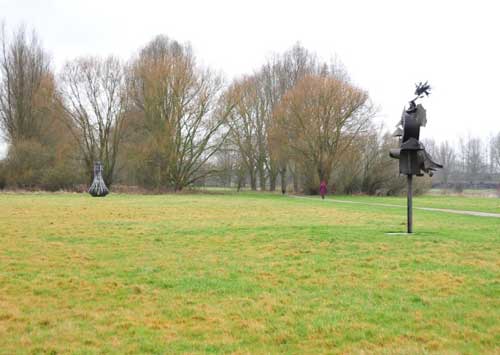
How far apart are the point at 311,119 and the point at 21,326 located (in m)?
38.6

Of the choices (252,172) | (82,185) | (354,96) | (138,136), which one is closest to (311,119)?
(354,96)

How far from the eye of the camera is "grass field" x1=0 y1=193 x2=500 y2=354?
4504 mm

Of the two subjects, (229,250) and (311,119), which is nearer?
(229,250)

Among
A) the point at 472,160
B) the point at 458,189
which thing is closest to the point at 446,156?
the point at 472,160

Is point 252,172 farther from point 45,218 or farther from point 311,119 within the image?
point 45,218

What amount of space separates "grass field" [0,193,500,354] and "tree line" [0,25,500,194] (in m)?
31.9

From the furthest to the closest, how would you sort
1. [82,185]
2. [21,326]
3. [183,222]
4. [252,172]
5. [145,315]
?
[252,172], [82,185], [183,222], [145,315], [21,326]

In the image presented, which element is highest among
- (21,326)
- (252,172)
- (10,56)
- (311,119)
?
(10,56)

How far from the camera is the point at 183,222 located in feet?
50.6

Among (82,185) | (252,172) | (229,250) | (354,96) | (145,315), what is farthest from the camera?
(252,172)

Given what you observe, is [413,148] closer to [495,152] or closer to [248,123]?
[248,123]

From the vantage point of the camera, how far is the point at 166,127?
44688 millimetres

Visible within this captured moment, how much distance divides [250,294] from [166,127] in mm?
39774

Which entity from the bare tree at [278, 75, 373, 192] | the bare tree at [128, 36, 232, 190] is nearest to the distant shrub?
the bare tree at [278, 75, 373, 192]
